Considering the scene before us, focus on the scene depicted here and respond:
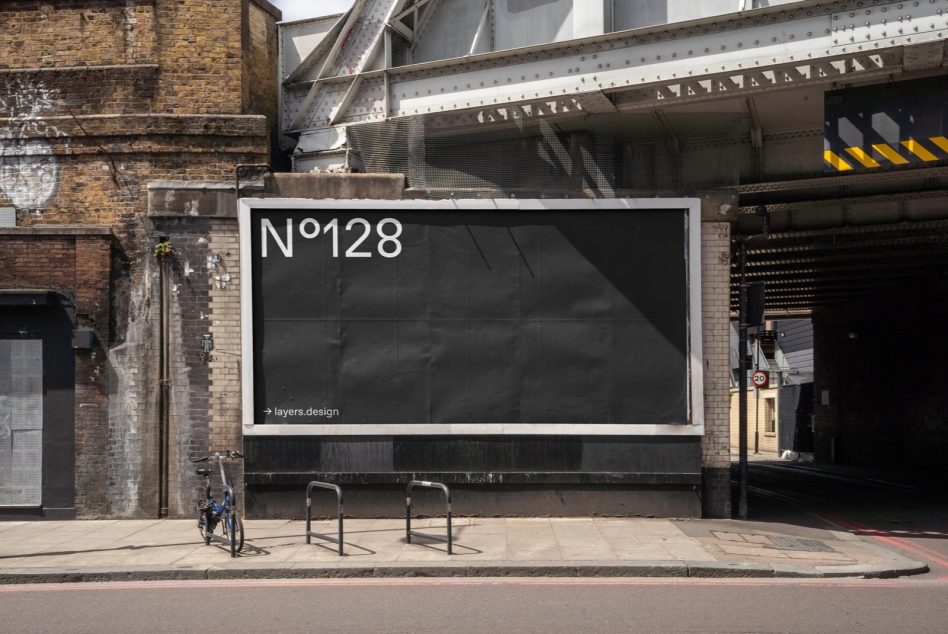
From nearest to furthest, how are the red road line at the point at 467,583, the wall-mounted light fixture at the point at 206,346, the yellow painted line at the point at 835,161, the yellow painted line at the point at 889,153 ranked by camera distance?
the red road line at the point at 467,583 → the yellow painted line at the point at 889,153 → the yellow painted line at the point at 835,161 → the wall-mounted light fixture at the point at 206,346

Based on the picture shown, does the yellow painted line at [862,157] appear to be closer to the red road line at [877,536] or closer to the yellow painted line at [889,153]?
the yellow painted line at [889,153]

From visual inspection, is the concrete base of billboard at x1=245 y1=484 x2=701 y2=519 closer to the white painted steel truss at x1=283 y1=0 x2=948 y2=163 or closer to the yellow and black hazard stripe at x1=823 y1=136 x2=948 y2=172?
the yellow and black hazard stripe at x1=823 y1=136 x2=948 y2=172

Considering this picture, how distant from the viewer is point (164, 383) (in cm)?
1360

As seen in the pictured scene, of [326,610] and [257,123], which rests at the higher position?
[257,123]

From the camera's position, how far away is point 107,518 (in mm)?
13570

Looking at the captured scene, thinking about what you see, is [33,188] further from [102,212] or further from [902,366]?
[902,366]

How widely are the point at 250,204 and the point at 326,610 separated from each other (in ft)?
22.5

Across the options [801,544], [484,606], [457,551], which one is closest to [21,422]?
[457,551]

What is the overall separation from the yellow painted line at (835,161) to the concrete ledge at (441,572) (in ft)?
15.6

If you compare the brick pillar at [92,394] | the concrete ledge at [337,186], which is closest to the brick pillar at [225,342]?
the concrete ledge at [337,186]

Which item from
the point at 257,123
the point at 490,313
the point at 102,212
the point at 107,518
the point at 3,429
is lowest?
the point at 107,518

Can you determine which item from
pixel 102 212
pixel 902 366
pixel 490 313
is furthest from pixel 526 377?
pixel 902 366

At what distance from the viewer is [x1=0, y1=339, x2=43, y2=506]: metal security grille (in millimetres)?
13578

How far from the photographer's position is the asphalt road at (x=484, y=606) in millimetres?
7882
